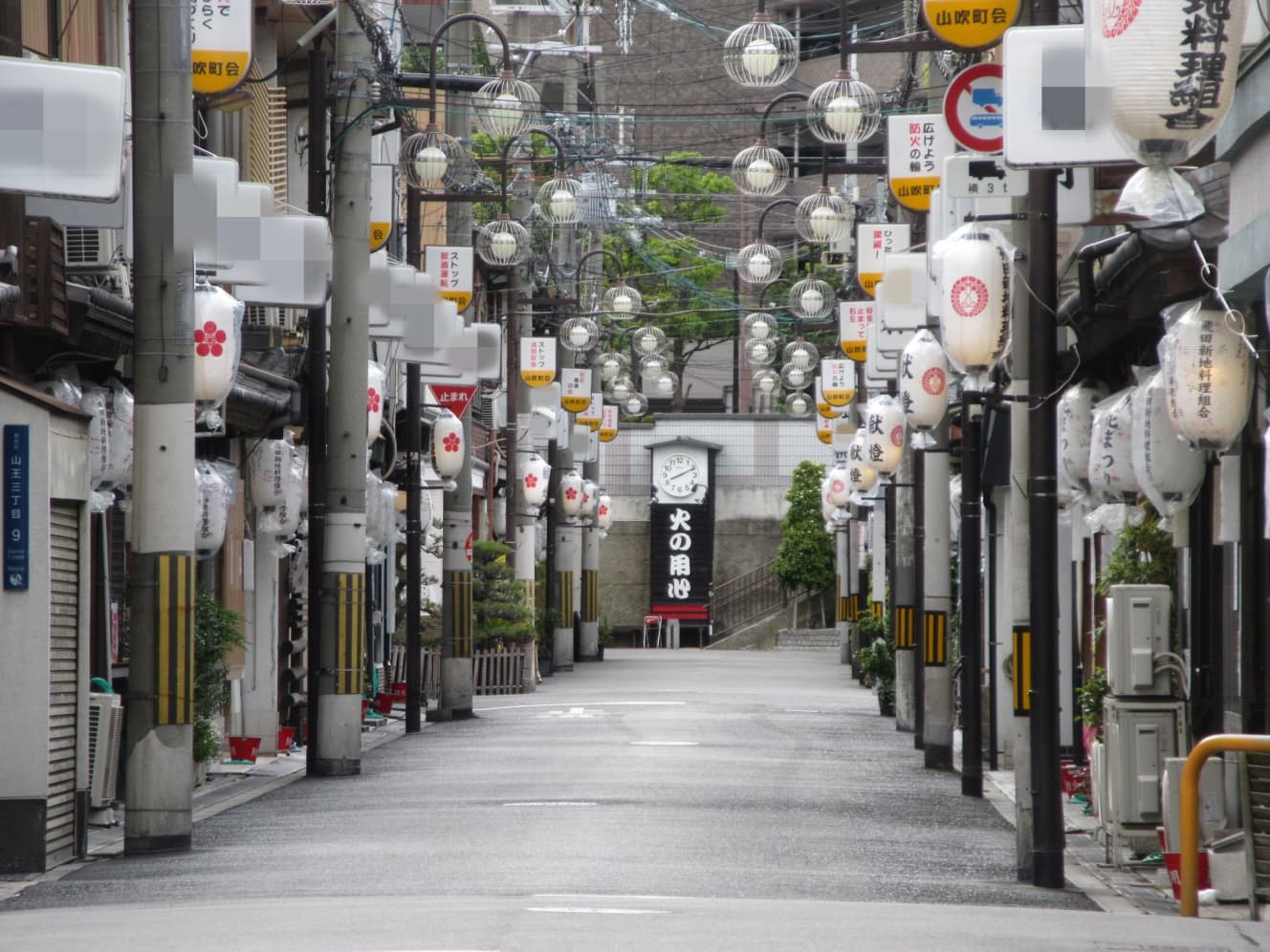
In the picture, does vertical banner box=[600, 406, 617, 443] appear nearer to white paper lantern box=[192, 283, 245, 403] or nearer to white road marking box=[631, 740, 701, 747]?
white road marking box=[631, 740, 701, 747]

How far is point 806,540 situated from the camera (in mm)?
65688

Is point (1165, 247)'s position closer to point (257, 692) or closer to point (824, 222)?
point (824, 222)

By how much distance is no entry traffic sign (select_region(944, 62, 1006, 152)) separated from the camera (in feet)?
53.3

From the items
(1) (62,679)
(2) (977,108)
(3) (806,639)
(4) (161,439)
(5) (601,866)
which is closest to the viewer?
(5) (601,866)

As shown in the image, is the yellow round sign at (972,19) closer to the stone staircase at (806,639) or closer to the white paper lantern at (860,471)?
the white paper lantern at (860,471)

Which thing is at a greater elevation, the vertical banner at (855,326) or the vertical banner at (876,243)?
the vertical banner at (876,243)

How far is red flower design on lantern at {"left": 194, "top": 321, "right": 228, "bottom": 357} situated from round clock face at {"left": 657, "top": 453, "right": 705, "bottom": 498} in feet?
164

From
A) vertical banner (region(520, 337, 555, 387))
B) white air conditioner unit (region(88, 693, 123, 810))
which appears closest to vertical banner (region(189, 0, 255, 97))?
white air conditioner unit (region(88, 693, 123, 810))

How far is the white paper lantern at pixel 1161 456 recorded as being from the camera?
15.0 metres

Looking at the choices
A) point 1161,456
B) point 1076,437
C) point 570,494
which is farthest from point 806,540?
point 1161,456

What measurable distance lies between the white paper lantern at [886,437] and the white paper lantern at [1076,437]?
32.4 feet

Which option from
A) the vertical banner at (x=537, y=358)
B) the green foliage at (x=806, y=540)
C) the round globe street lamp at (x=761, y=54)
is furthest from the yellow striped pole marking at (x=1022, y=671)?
the green foliage at (x=806, y=540)

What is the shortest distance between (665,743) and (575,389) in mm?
21652

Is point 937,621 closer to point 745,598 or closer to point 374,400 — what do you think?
point 374,400
